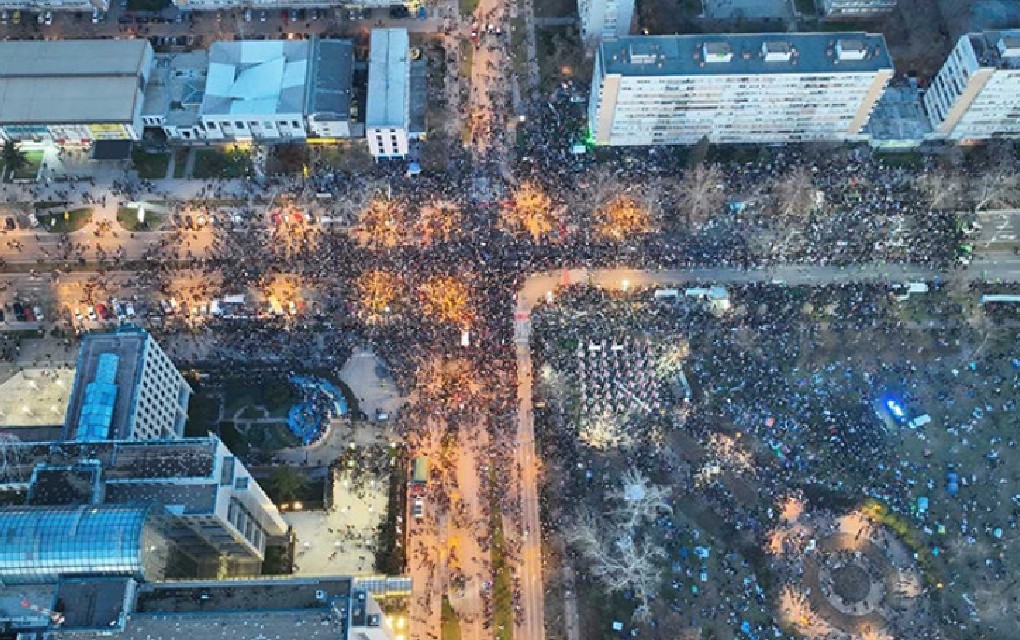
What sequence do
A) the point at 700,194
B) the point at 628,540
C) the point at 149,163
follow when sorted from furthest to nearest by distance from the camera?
the point at 149,163 < the point at 700,194 < the point at 628,540

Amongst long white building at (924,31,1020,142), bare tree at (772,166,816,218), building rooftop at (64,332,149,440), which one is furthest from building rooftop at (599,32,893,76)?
building rooftop at (64,332,149,440)

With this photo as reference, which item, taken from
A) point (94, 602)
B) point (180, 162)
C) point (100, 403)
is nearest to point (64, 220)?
point (180, 162)

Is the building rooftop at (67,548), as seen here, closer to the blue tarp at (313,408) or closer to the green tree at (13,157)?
the blue tarp at (313,408)

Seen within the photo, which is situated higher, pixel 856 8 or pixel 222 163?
pixel 856 8

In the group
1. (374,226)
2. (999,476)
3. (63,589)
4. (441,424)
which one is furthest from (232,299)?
(999,476)

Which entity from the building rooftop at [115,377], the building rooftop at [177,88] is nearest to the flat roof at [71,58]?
the building rooftop at [177,88]

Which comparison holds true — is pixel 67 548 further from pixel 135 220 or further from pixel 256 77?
pixel 256 77
